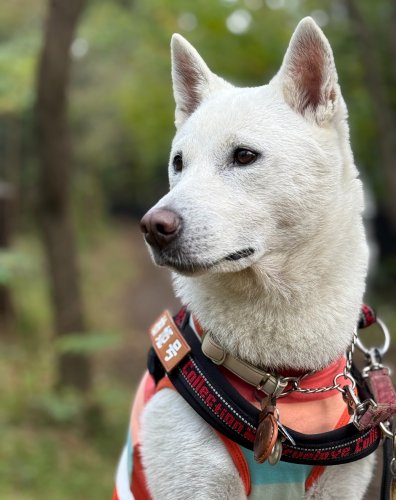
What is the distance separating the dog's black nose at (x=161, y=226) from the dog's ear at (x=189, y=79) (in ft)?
2.40

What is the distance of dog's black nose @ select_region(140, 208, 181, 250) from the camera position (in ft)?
7.08

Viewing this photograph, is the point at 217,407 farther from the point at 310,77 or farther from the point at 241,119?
the point at 310,77

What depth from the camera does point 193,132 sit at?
97.8 inches

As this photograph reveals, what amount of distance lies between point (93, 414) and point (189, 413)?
5.38 m

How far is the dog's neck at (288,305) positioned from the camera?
2365mm

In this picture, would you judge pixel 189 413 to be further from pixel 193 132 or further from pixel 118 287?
pixel 118 287

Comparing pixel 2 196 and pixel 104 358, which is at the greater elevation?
pixel 2 196

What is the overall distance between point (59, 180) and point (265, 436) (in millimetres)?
5253

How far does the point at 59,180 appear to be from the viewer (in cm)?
697

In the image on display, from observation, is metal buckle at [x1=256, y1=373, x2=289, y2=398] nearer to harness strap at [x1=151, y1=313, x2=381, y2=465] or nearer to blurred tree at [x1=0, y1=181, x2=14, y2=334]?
harness strap at [x1=151, y1=313, x2=381, y2=465]

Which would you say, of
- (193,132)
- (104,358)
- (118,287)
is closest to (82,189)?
(118,287)

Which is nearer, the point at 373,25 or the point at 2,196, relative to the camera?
the point at 2,196

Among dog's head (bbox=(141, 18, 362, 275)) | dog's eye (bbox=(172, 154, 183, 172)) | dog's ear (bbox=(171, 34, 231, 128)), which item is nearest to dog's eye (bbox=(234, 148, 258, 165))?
dog's head (bbox=(141, 18, 362, 275))

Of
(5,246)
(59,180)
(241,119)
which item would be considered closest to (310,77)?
(241,119)
